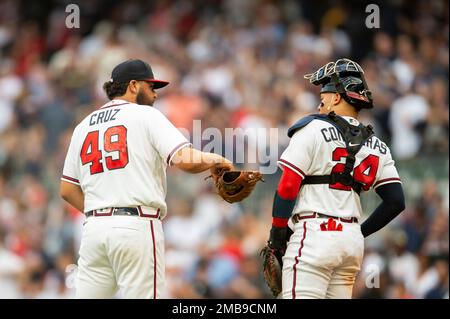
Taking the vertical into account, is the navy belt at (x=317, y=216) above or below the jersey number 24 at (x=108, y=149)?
below

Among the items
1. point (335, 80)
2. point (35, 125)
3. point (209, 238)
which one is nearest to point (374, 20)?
point (209, 238)

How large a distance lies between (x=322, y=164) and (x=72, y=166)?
5.99 ft

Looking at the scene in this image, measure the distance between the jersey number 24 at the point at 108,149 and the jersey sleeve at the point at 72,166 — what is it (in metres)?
0.11

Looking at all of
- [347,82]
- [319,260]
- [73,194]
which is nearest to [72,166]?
[73,194]

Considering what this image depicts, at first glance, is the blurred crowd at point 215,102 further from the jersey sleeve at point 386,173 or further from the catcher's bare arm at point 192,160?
the catcher's bare arm at point 192,160

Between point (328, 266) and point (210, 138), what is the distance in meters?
7.62

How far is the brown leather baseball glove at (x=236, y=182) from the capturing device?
6.68 meters

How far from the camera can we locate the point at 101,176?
6520 mm

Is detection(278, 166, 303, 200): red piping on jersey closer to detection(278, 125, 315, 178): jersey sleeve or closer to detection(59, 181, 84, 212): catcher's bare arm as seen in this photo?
detection(278, 125, 315, 178): jersey sleeve

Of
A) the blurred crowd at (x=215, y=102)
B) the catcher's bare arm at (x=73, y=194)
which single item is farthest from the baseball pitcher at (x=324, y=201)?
the blurred crowd at (x=215, y=102)

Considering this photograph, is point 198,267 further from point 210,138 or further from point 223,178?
point 223,178

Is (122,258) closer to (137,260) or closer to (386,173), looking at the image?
(137,260)

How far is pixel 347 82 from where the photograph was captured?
6.65 metres

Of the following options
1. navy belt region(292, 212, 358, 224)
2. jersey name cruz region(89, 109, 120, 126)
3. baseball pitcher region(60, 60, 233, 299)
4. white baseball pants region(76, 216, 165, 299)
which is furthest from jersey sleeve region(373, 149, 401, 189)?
jersey name cruz region(89, 109, 120, 126)
